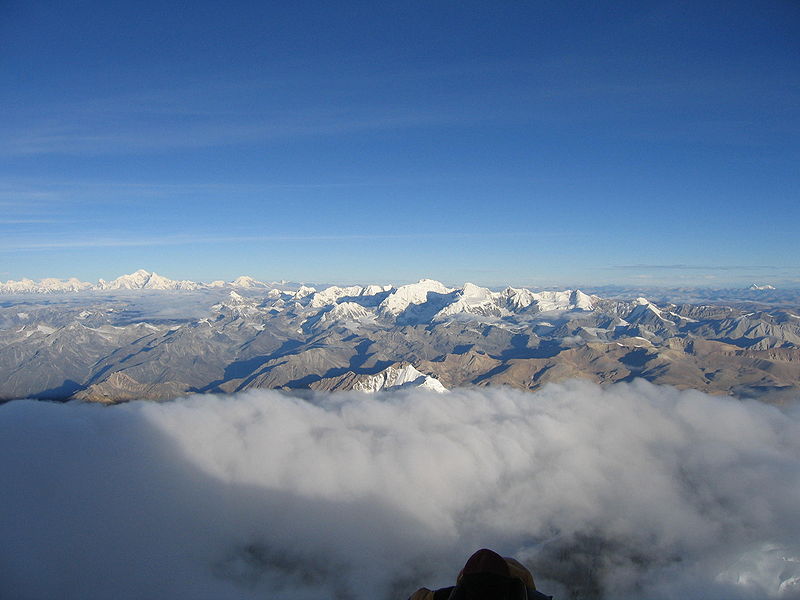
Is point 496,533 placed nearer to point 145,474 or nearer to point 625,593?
point 625,593

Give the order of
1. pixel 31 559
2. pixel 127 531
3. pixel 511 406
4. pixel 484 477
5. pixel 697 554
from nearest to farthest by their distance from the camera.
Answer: pixel 31 559, pixel 127 531, pixel 697 554, pixel 484 477, pixel 511 406

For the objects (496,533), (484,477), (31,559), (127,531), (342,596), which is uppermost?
(31,559)

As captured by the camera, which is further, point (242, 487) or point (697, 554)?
point (242, 487)

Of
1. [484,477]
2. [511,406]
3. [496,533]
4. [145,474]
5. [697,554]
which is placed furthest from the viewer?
[511,406]

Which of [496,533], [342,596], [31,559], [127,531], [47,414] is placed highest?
[47,414]

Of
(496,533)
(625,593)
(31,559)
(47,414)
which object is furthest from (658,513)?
(47,414)

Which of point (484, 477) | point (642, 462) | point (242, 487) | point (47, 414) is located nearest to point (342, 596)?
point (242, 487)

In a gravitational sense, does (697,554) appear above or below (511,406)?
below

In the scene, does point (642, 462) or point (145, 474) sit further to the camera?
point (642, 462)

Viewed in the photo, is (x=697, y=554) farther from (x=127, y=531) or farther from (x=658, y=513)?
(x=127, y=531)
